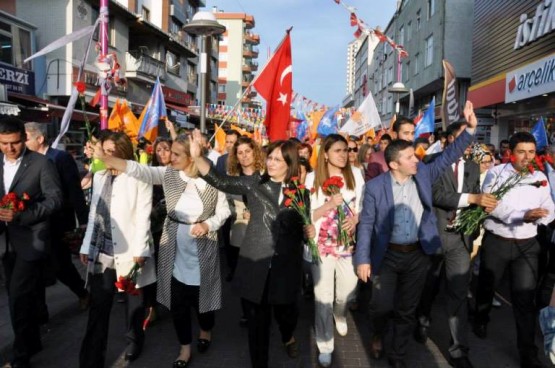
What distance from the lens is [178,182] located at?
12.6 ft

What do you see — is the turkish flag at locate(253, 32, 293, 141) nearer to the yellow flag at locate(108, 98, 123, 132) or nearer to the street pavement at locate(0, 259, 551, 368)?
the street pavement at locate(0, 259, 551, 368)

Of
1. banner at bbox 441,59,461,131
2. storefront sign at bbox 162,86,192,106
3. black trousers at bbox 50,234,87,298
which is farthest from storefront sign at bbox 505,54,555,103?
storefront sign at bbox 162,86,192,106

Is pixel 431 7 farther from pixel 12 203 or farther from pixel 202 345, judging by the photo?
pixel 12 203

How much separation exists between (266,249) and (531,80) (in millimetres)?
13310

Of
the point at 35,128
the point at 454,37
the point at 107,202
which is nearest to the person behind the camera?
the point at 107,202

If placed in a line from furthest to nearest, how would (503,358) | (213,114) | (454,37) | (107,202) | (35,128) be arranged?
(213,114) → (454,37) → (35,128) → (503,358) → (107,202)

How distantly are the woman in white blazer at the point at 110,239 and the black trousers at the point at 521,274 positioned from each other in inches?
123

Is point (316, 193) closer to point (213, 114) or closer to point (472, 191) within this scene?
point (472, 191)

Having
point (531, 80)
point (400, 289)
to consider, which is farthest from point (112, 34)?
point (400, 289)

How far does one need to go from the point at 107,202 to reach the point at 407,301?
2.60 metres

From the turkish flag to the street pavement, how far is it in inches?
95.0

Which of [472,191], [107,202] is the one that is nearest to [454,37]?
[472,191]

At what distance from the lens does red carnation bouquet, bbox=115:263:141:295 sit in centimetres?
346

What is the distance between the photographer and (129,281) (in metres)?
3.53
